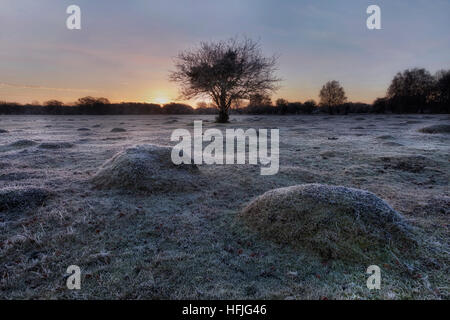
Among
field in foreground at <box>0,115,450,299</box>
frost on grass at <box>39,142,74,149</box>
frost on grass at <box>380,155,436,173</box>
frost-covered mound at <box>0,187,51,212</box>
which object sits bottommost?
field in foreground at <box>0,115,450,299</box>

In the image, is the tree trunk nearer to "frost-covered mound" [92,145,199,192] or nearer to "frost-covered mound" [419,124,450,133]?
"frost-covered mound" [419,124,450,133]

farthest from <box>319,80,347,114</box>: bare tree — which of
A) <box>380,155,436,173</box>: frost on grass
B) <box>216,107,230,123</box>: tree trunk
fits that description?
<box>380,155,436,173</box>: frost on grass

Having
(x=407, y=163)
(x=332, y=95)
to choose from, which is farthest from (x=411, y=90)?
(x=407, y=163)

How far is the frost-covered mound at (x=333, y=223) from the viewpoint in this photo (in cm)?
385

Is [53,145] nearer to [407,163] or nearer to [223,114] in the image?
[407,163]

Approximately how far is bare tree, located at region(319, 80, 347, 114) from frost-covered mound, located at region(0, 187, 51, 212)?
69286 millimetres

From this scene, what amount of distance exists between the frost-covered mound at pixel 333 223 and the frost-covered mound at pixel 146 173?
282cm

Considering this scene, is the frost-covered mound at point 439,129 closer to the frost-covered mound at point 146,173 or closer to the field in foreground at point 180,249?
the field in foreground at point 180,249

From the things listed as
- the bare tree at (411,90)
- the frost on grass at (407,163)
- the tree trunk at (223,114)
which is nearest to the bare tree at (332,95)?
the bare tree at (411,90)

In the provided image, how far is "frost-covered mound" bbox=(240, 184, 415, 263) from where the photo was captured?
3.85m
